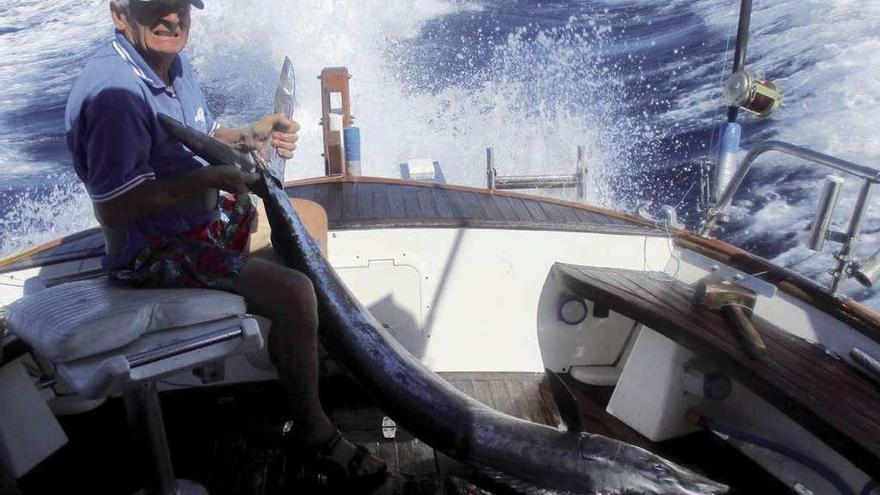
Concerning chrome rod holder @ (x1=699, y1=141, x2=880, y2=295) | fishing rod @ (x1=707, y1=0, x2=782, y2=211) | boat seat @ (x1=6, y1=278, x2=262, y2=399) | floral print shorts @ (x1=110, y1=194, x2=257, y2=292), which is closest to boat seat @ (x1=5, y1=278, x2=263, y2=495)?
boat seat @ (x1=6, y1=278, x2=262, y2=399)

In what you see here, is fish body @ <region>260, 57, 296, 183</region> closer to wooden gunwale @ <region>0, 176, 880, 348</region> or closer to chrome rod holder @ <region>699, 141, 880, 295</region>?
wooden gunwale @ <region>0, 176, 880, 348</region>

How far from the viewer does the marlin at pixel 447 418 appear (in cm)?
155

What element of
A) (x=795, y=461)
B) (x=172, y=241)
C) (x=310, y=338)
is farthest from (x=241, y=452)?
(x=795, y=461)

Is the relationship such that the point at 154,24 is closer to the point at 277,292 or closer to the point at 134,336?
the point at 277,292

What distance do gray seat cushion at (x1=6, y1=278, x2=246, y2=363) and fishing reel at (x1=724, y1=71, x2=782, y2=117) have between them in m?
2.58

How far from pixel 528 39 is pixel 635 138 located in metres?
3.75

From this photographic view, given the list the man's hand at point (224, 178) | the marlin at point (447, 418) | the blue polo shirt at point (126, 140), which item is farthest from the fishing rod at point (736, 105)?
the blue polo shirt at point (126, 140)

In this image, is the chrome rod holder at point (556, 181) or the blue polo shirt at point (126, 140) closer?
the blue polo shirt at point (126, 140)

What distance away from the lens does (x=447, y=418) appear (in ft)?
5.59

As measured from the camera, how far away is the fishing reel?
293 cm

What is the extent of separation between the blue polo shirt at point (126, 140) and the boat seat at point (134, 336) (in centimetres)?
26

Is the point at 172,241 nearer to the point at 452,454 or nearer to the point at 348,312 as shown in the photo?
the point at 348,312

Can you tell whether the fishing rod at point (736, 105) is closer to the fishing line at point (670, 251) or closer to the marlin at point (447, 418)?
the fishing line at point (670, 251)

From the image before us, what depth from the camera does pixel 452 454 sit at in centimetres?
168
